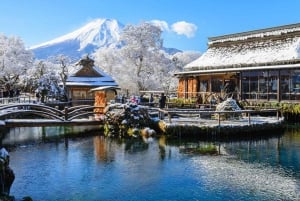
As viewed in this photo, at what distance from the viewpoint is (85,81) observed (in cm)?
3712

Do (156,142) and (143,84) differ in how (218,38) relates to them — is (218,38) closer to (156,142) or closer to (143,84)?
(143,84)

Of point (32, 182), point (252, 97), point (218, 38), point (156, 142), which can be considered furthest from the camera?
point (218, 38)

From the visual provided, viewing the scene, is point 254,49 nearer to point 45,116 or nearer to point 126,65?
point 126,65

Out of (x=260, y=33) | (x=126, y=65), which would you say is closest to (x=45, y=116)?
(x=260, y=33)

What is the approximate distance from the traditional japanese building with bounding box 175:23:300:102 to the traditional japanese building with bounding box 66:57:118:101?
7.72 metres

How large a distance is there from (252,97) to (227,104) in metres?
9.27

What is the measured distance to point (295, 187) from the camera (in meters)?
10.4

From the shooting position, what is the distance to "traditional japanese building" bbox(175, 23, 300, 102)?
91.6 feet

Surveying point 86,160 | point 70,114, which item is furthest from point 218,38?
point 86,160

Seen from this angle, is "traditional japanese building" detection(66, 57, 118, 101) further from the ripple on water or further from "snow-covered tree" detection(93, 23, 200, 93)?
the ripple on water

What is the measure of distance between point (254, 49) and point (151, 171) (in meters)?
23.6

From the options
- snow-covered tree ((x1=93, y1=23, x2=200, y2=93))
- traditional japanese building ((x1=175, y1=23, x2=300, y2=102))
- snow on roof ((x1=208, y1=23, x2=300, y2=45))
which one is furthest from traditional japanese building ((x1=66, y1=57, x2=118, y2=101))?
snow on roof ((x1=208, y1=23, x2=300, y2=45))

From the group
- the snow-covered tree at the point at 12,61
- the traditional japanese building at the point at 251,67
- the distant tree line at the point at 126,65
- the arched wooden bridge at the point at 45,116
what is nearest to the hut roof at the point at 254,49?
the traditional japanese building at the point at 251,67

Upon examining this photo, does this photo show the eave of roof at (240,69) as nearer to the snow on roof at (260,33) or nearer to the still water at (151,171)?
the snow on roof at (260,33)
